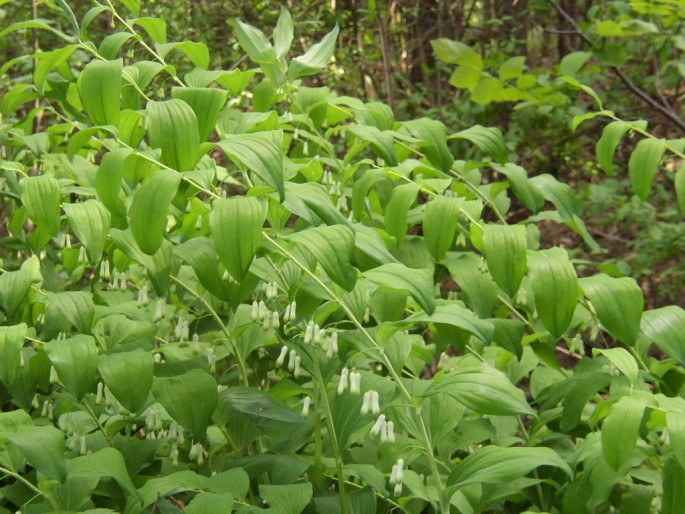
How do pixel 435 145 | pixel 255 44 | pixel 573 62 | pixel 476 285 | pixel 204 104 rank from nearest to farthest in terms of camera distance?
1. pixel 204 104
2. pixel 476 285
3. pixel 255 44
4. pixel 435 145
5. pixel 573 62

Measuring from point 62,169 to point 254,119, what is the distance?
707 mm

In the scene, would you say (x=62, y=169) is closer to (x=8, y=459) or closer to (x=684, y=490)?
(x=8, y=459)

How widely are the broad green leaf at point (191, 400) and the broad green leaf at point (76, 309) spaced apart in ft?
0.63

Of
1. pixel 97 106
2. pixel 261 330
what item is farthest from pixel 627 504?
pixel 97 106

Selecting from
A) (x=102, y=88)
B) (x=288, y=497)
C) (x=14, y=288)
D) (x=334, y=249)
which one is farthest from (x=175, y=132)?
(x=288, y=497)

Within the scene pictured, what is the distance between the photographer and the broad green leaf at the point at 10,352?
4.82 feet

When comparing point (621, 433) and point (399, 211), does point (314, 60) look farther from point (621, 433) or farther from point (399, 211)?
point (621, 433)

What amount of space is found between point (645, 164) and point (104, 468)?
142 cm

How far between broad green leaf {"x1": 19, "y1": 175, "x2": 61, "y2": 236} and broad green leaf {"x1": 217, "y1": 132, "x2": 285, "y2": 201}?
437 mm

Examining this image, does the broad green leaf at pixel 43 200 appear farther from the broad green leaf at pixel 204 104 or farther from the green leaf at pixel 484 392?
the green leaf at pixel 484 392

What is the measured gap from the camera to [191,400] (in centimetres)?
157

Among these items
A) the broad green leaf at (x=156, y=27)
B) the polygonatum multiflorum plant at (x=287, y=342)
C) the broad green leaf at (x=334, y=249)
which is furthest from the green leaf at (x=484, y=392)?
the broad green leaf at (x=156, y=27)

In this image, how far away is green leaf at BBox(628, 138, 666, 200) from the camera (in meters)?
1.99

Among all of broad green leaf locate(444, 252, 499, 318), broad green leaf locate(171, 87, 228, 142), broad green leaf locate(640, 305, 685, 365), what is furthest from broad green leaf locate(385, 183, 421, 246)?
broad green leaf locate(640, 305, 685, 365)
